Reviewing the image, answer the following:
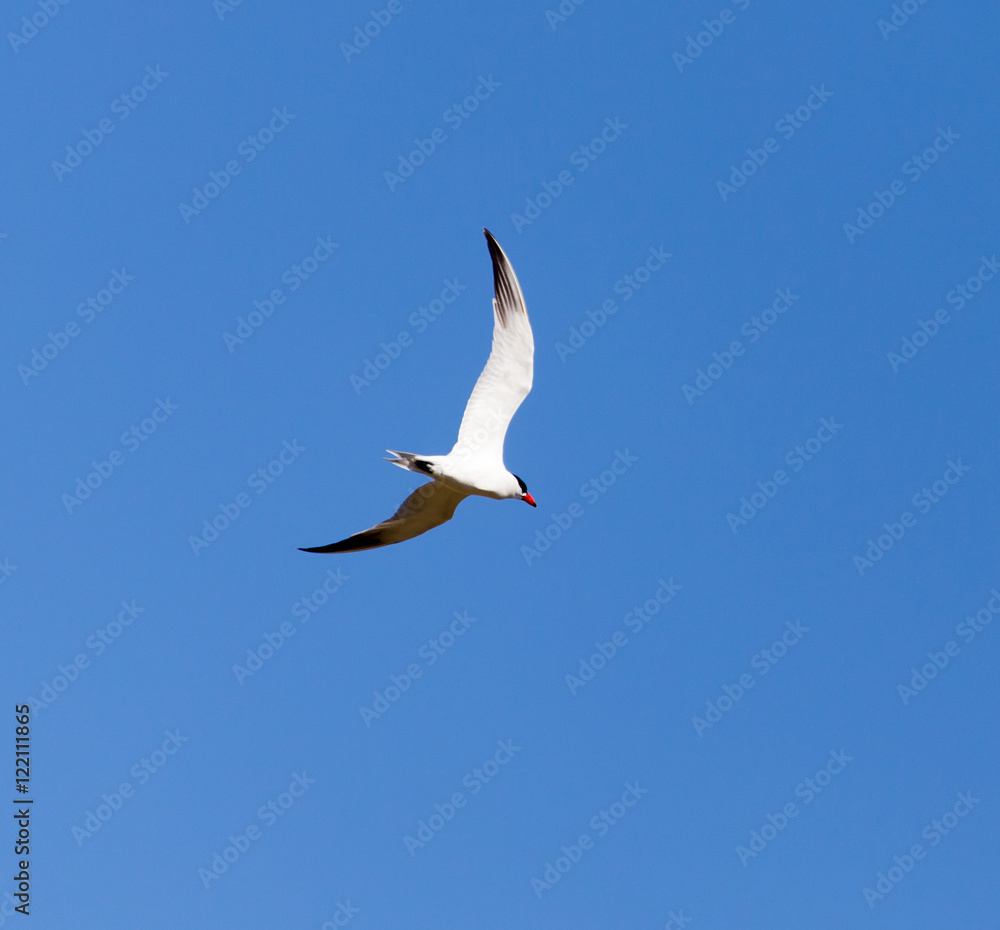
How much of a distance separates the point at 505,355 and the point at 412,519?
3.12 m

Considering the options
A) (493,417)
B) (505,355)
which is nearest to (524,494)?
(493,417)

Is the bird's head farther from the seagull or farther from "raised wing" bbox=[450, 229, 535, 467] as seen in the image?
"raised wing" bbox=[450, 229, 535, 467]

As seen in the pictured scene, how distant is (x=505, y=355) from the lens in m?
21.7

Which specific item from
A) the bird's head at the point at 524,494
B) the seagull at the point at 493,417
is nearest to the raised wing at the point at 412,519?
the seagull at the point at 493,417

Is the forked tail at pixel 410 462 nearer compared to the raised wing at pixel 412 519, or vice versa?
the forked tail at pixel 410 462

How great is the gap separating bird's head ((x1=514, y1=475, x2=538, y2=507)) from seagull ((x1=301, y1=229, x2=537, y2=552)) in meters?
0.05

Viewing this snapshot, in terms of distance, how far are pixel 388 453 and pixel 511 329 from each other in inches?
143

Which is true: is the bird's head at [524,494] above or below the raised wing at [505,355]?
below

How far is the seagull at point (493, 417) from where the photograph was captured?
21203 millimetres

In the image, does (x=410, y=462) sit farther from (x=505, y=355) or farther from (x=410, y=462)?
(x=505, y=355)

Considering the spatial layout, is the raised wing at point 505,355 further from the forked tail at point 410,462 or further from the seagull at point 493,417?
the forked tail at point 410,462

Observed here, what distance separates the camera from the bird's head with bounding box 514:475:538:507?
72.0 feet

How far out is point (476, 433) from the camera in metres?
21.3

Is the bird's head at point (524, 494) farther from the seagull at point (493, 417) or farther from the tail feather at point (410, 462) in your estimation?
the tail feather at point (410, 462)
